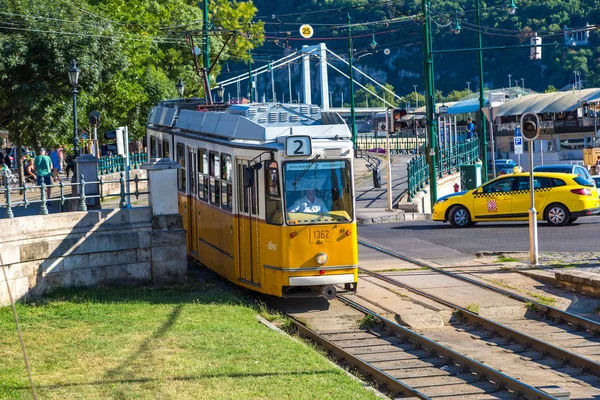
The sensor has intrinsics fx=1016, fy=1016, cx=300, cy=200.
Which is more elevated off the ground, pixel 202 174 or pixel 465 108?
pixel 465 108

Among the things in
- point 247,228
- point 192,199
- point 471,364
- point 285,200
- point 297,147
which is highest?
point 297,147

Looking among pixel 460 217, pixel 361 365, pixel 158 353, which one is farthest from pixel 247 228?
pixel 460 217

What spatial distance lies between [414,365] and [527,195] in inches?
542

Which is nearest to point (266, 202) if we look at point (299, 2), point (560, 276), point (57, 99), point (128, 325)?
point (128, 325)

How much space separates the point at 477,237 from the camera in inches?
973

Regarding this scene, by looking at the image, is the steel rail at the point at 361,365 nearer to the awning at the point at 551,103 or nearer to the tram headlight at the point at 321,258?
the tram headlight at the point at 321,258

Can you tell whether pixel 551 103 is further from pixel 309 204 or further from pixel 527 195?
pixel 309 204

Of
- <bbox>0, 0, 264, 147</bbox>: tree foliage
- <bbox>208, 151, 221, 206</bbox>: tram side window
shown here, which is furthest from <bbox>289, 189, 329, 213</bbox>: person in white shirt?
<bbox>0, 0, 264, 147</bbox>: tree foliage

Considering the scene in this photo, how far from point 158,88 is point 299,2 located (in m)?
84.3

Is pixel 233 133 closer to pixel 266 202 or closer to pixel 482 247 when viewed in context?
pixel 266 202

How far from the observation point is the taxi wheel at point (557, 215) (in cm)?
2602

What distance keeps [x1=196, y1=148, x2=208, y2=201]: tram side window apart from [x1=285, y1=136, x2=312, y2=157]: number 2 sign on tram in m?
3.49

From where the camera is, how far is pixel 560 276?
17.8 m

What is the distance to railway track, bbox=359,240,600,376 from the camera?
501 inches
